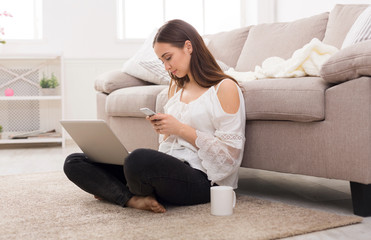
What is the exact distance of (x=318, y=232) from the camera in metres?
1.35

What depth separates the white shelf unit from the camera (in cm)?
415

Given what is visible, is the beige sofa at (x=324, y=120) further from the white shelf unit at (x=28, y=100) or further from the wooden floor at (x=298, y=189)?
the white shelf unit at (x=28, y=100)

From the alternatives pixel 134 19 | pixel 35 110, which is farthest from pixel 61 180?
pixel 134 19

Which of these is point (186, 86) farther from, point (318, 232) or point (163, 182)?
point (318, 232)

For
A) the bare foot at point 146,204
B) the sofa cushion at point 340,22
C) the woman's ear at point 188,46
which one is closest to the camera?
the bare foot at point 146,204

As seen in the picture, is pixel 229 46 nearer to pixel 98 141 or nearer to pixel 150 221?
pixel 98 141

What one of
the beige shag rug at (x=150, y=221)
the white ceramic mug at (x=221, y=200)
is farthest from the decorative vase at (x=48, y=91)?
the white ceramic mug at (x=221, y=200)

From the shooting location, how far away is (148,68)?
2.88m

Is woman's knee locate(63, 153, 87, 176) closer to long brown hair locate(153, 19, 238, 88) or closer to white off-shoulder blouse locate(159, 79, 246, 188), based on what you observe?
white off-shoulder blouse locate(159, 79, 246, 188)

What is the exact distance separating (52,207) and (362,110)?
1085 millimetres

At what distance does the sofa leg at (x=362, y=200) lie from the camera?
1515 millimetres

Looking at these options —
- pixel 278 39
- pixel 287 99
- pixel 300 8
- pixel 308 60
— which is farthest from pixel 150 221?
pixel 300 8

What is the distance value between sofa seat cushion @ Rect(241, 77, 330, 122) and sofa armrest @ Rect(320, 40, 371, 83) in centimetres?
7

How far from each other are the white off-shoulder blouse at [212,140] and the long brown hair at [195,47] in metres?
0.05
